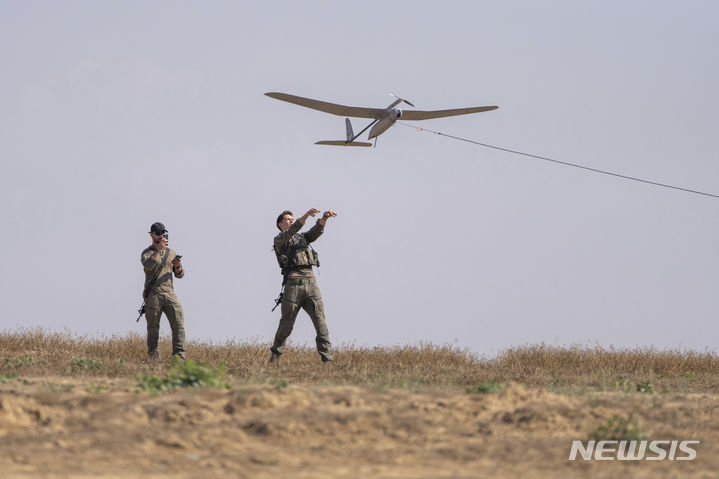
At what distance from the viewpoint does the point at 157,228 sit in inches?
523

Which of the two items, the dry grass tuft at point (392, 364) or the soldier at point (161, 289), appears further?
the soldier at point (161, 289)

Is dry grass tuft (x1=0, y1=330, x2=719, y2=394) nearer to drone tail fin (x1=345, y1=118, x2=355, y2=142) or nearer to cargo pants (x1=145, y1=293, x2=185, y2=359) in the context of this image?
cargo pants (x1=145, y1=293, x2=185, y2=359)

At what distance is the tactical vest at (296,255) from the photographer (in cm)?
1303

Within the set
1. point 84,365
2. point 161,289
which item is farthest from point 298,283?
point 84,365

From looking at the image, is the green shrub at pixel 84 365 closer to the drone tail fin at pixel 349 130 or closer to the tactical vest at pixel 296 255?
the tactical vest at pixel 296 255

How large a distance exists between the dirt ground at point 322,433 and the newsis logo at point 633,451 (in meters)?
0.09

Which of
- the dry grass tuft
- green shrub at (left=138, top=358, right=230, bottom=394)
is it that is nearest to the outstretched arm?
the dry grass tuft

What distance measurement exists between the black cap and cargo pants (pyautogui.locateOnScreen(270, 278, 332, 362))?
2125 mm

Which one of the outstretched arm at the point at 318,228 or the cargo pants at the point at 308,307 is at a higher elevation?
the outstretched arm at the point at 318,228

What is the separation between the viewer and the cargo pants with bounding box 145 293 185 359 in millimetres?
13188

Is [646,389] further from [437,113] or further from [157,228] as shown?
[437,113]

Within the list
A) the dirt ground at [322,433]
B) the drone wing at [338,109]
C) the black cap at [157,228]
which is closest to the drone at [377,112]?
the drone wing at [338,109]

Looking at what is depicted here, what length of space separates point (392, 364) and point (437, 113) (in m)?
7.05

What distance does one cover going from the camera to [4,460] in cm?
640
